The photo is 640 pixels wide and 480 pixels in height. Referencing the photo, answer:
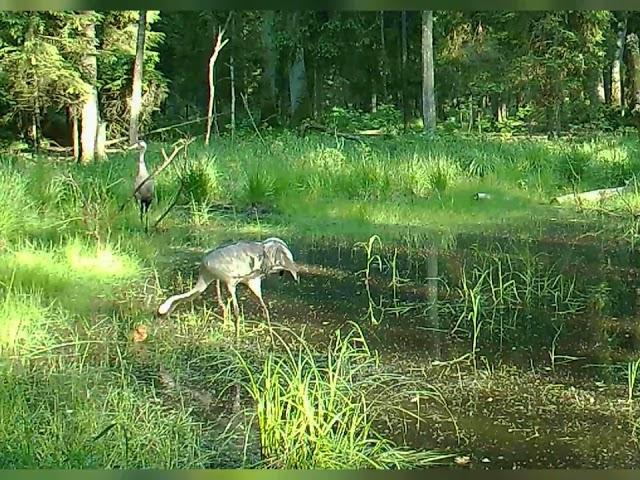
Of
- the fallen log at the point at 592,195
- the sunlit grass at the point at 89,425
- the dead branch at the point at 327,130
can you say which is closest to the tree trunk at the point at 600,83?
the fallen log at the point at 592,195

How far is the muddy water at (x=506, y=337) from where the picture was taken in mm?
1291

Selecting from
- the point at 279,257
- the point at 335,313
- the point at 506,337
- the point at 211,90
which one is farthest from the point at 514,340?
the point at 211,90

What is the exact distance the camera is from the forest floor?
4.26ft

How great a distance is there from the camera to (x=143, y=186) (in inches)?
60.7

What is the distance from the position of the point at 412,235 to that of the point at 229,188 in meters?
0.32

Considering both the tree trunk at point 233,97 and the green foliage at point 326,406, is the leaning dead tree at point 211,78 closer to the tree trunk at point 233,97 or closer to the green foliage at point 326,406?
the tree trunk at point 233,97

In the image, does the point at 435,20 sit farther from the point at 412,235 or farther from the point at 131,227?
the point at 131,227

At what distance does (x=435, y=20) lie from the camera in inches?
57.3

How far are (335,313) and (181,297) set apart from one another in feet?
0.78

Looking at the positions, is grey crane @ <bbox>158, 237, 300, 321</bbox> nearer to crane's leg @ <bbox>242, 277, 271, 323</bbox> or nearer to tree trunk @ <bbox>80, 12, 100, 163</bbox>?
crane's leg @ <bbox>242, 277, 271, 323</bbox>

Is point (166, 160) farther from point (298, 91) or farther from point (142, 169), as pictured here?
point (298, 91)

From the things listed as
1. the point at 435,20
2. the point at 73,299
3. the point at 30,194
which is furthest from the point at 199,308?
the point at 435,20

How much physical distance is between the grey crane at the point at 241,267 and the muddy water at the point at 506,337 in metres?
0.02

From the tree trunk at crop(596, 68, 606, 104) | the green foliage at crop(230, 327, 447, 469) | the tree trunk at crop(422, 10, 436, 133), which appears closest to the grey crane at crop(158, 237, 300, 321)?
the green foliage at crop(230, 327, 447, 469)
